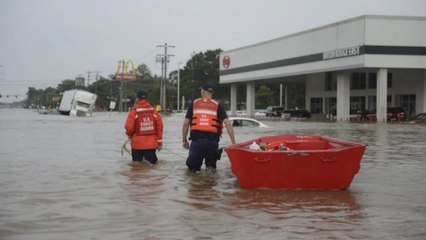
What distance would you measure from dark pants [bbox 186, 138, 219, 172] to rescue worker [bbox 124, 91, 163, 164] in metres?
1.35

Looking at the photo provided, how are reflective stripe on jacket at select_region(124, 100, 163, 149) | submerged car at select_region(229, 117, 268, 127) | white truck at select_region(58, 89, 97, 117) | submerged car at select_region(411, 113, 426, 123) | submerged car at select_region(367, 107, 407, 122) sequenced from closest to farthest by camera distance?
reflective stripe on jacket at select_region(124, 100, 163, 149)
submerged car at select_region(229, 117, 268, 127)
submerged car at select_region(411, 113, 426, 123)
submerged car at select_region(367, 107, 407, 122)
white truck at select_region(58, 89, 97, 117)

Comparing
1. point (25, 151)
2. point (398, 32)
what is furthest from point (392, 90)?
point (25, 151)

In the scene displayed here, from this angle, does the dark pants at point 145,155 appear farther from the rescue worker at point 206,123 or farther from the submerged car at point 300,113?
the submerged car at point 300,113

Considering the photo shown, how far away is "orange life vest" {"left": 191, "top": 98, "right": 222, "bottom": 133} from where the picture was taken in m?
10.0

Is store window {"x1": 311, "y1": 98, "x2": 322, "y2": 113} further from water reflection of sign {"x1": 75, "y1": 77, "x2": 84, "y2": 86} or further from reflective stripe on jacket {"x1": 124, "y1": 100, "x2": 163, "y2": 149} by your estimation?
water reflection of sign {"x1": 75, "y1": 77, "x2": 84, "y2": 86}

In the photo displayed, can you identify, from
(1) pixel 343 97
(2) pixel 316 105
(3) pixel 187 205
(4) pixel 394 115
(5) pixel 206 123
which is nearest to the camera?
(3) pixel 187 205

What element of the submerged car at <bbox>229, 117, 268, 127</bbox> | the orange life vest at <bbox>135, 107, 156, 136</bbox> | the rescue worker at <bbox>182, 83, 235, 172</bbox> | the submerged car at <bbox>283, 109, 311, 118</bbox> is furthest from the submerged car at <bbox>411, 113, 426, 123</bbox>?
the rescue worker at <bbox>182, 83, 235, 172</bbox>

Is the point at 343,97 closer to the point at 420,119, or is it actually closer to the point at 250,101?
the point at 420,119

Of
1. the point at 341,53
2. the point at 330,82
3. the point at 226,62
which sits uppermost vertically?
the point at 226,62

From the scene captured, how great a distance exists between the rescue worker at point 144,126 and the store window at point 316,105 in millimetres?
55890

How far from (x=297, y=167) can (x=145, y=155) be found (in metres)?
4.36

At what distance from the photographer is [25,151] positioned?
15609 mm

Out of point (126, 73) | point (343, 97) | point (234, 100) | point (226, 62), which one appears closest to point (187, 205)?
point (343, 97)

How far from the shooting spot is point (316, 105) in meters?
67.1
